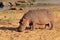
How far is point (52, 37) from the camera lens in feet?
30.6

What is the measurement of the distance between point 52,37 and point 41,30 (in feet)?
4.48

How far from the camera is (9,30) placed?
35.0 ft

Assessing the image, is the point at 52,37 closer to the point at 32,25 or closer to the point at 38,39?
the point at 38,39

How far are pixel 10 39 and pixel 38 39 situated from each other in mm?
1061

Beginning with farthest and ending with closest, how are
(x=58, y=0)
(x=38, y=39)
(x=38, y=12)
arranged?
(x=58, y=0), (x=38, y=12), (x=38, y=39)

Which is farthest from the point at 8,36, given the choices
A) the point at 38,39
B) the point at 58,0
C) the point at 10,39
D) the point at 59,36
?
the point at 58,0

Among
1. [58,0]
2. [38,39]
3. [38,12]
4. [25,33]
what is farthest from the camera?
[58,0]

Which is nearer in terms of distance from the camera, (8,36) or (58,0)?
(8,36)

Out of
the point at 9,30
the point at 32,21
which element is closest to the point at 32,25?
the point at 32,21

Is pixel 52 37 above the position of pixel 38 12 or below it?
below

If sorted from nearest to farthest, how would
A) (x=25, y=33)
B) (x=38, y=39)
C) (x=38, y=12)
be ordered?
→ (x=38, y=39)
(x=25, y=33)
(x=38, y=12)

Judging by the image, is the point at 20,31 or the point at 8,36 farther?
the point at 20,31

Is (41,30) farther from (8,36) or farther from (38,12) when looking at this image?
(8,36)

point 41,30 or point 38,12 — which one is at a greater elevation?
point 38,12
